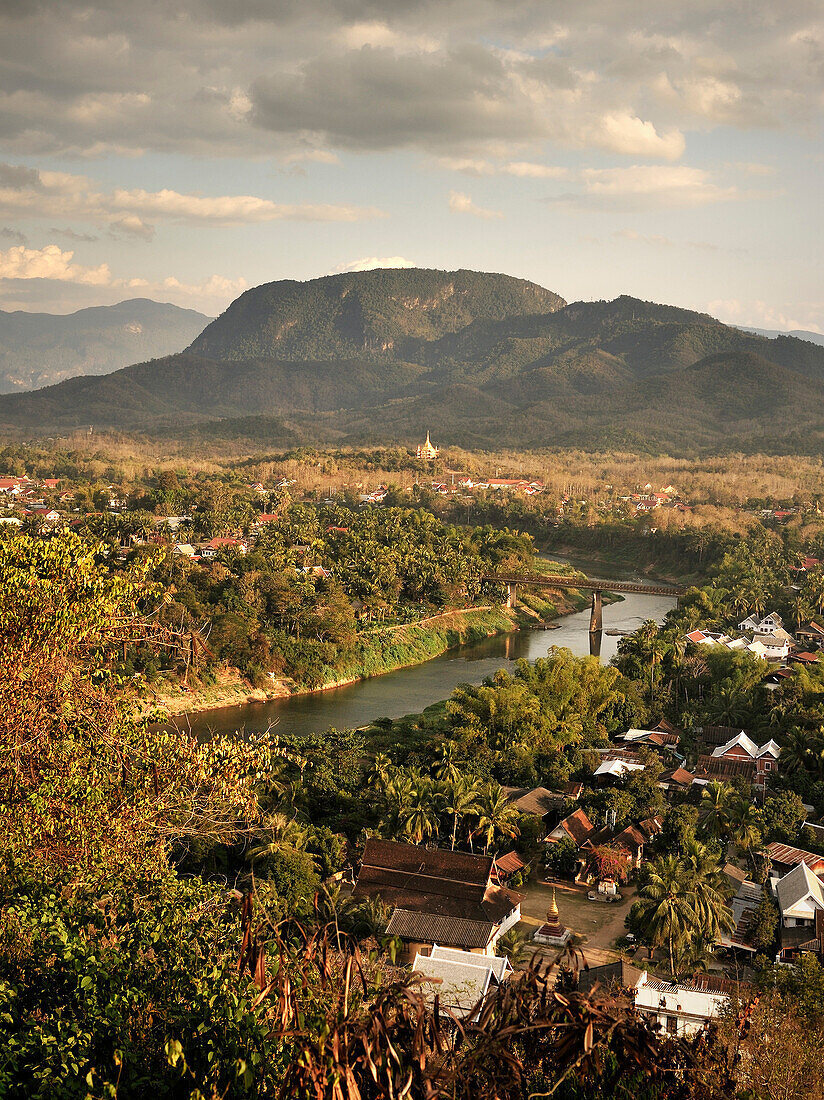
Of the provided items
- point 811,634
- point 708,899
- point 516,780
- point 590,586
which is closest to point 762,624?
point 811,634

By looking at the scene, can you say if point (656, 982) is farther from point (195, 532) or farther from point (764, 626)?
point (195, 532)

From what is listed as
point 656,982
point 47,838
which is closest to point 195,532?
point 656,982

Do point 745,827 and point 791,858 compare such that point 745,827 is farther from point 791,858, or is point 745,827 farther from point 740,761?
point 740,761

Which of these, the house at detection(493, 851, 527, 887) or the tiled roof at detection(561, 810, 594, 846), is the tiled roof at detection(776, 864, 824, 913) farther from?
the house at detection(493, 851, 527, 887)

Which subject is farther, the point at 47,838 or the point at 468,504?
the point at 468,504

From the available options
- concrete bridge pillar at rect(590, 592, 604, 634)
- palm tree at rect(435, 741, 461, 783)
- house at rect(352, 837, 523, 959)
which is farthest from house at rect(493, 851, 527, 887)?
concrete bridge pillar at rect(590, 592, 604, 634)

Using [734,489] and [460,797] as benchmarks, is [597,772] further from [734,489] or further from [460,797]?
[734,489]

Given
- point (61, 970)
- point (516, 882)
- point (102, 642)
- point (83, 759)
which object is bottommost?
point (516, 882)

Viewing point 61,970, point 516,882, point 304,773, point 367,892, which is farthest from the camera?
point 304,773

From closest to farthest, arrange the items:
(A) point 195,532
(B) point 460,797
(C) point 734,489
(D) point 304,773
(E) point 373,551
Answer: (B) point 460,797
(D) point 304,773
(E) point 373,551
(A) point 195,532
(C) point 734,489

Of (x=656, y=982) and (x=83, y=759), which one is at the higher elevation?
(x=83, y=759)
